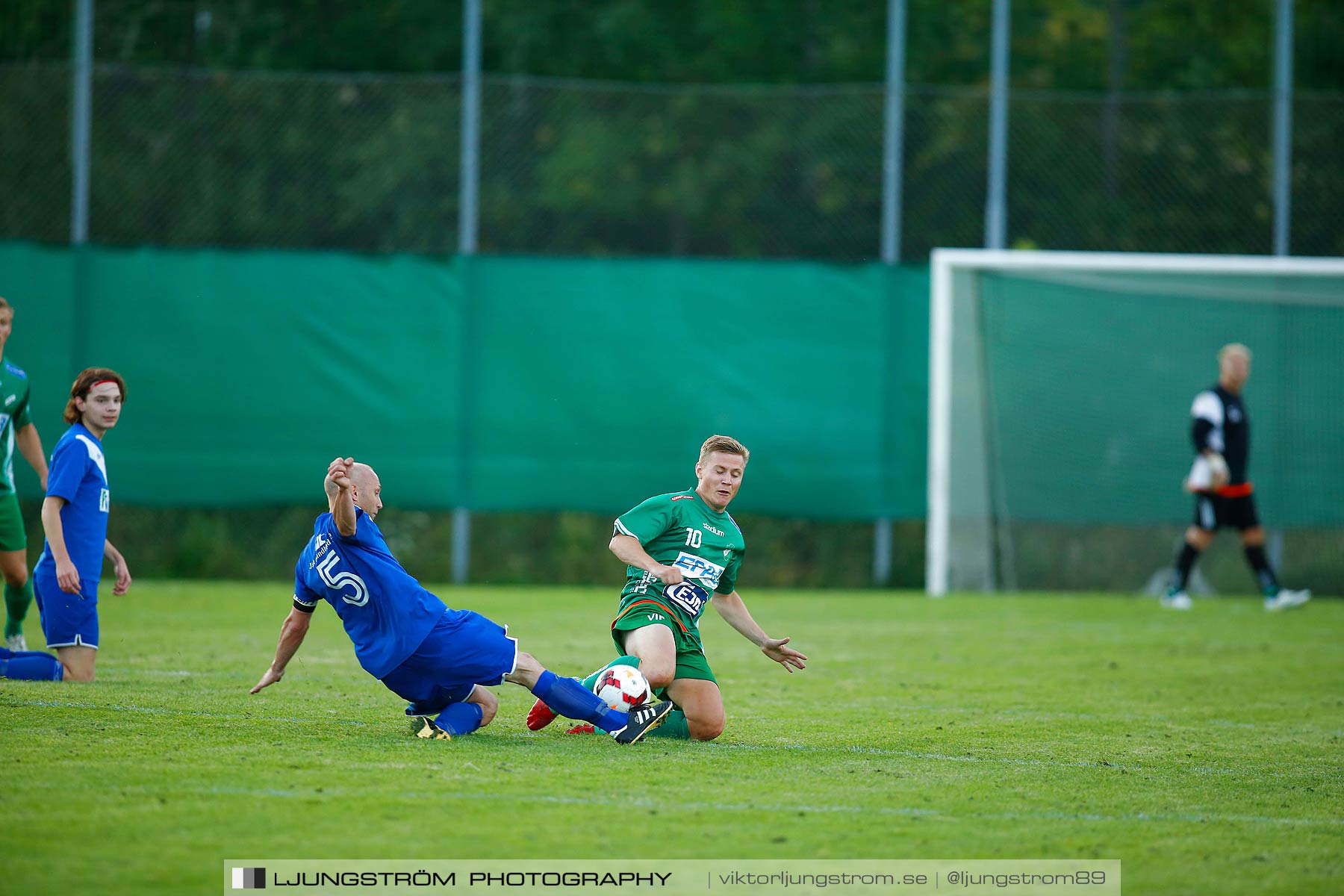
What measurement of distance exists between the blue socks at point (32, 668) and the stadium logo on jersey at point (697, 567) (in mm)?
3194

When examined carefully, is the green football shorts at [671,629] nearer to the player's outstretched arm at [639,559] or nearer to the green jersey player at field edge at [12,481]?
the player's outstretched arm at [639,559]

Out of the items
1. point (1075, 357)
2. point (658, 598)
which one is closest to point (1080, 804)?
point (658, 598)

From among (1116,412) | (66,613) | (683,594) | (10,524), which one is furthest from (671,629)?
(1116,412)

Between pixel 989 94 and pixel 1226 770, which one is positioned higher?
pixel 989 94

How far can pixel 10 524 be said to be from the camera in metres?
7.89

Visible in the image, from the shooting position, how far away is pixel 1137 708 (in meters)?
7.57

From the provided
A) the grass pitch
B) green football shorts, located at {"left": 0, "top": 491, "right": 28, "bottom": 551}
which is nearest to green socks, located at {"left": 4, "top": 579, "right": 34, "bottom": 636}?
green football shorts, located at {"left": 0, "top": 491, "right": 28, "bottom": 551}

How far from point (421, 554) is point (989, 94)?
24.2 feet

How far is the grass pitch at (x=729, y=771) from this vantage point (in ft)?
14.1

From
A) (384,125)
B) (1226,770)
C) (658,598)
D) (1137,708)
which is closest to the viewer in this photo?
(1226,770)

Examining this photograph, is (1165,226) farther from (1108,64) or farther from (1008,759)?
(1008,759)

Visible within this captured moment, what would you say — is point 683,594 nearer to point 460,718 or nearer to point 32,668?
point 460,718

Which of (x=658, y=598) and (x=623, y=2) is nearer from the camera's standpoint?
(x=658, y=598)

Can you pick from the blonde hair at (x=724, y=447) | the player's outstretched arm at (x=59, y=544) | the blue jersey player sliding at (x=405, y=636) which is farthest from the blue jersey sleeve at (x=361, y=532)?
the player's outstretched arm at (x=59, y=544)
